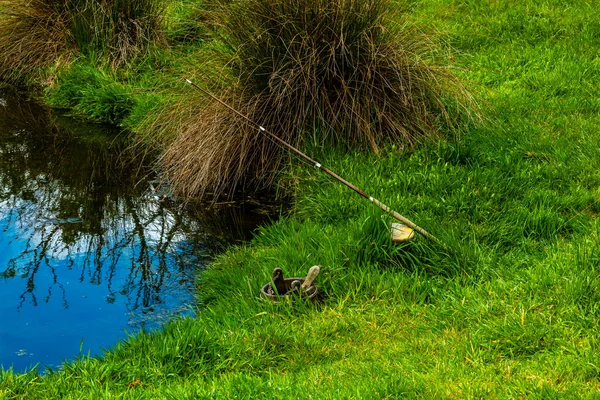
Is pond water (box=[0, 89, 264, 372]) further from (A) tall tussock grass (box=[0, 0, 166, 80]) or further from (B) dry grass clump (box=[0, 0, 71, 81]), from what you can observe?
(B) dry grass clump (box=[0, 0, 71, 81])

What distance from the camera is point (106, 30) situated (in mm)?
11000

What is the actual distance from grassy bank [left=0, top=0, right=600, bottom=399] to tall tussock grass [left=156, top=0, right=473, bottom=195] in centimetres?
36

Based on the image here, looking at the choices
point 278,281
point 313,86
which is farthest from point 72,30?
point 278,281

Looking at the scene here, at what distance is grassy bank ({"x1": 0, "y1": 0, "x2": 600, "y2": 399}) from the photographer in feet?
12.8

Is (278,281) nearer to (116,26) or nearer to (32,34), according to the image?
(116,26)

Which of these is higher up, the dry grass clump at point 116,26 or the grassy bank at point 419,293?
the dry grass clump at point 116,26

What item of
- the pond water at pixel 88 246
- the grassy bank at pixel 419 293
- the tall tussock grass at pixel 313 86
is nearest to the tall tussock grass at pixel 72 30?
the pond water at pixel 88 246

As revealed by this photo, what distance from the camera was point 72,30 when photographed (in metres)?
11.3

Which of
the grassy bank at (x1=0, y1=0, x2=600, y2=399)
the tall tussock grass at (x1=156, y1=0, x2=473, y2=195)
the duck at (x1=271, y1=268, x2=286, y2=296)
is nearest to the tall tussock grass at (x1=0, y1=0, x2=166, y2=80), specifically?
the tall tussock grass at (x1=156, y1=0, x2=473, y2=195)

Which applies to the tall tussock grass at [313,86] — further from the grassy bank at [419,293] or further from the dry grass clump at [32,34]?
the dry grass clump at [32,34]

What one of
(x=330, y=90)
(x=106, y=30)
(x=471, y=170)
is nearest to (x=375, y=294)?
(x=471, y=170)

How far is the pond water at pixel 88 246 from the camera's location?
5184mm

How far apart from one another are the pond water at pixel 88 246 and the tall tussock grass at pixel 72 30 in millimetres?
2070

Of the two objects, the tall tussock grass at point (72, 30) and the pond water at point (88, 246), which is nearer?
the pond water at point (88, 246)
